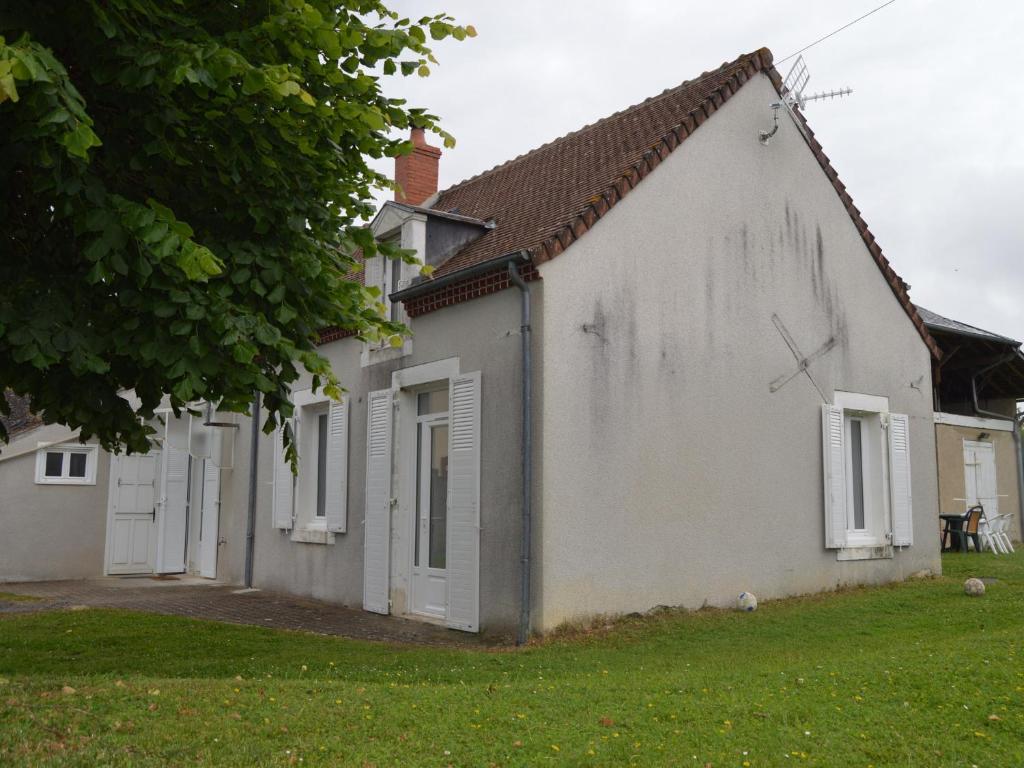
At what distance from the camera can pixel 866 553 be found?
12.1 m

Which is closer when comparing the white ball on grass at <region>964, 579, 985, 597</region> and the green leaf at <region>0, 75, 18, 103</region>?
the green leaf at <region>0, 75, 18, 103</region>

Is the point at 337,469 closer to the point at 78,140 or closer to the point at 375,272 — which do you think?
the point at 375,272

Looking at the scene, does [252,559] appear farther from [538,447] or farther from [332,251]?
[332,251]

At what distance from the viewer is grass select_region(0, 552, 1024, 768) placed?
4.84 metres

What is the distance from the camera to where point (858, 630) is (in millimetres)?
9359

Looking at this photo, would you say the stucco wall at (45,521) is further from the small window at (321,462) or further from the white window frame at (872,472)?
the white window frame at (872,472)

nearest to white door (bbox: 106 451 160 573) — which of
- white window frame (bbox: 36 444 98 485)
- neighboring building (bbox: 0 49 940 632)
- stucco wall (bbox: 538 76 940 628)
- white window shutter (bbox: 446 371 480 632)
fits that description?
white window frame (bbox: 36 444 98 485)

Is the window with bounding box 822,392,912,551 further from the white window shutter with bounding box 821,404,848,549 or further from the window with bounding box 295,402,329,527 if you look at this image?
the window with bounding box 295,402,329,527

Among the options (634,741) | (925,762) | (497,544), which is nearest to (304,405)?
(497,544)

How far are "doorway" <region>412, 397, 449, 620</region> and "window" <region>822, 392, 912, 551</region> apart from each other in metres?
4.88

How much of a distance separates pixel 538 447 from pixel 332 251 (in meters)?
3.07

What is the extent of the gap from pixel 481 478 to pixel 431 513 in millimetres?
1264

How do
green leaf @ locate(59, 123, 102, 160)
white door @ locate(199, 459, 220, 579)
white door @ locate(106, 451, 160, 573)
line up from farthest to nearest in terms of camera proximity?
1. white door @ locate(106, 451, 160, 573)
2. white door @ locate(199, 459, 220, 579)
3. green leaf @ locate(59, 123, 102, 160)

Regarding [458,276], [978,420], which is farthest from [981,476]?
[458,276]
